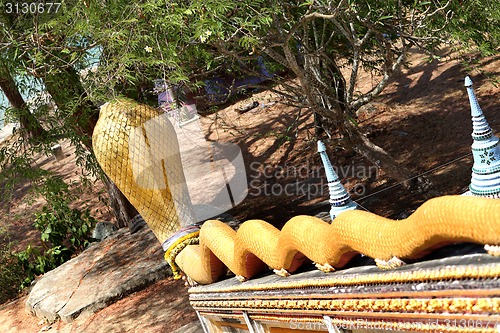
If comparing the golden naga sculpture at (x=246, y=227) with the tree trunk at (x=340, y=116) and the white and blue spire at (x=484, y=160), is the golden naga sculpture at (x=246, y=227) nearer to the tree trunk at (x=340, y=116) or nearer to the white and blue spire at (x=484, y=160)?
the white and blue spire at (x=484, y=160)

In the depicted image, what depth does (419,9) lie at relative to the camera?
25.4 feet

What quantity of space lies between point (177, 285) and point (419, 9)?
533 centimetres

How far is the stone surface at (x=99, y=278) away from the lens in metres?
9.20

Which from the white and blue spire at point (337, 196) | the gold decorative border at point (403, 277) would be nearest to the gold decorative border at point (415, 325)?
the gold decorative border at point (403, 277)

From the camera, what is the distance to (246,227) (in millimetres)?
3293

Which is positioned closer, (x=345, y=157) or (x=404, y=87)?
(x=345, y=157)

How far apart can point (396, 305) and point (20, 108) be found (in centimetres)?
907

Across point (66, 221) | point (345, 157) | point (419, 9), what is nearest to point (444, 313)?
point (419, 9)

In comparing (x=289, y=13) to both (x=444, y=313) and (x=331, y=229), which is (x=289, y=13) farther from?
(x=444, y=313)

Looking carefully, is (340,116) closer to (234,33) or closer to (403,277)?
(234,33)

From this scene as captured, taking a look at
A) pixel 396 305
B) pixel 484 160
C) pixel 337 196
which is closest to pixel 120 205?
pixel 337 196

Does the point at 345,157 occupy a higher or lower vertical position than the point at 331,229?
lower

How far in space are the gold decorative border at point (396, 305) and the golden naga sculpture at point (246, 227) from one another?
15 centimetres

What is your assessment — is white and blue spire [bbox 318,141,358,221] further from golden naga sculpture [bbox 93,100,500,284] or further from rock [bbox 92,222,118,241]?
rock [bbox 92,222,118,241]
